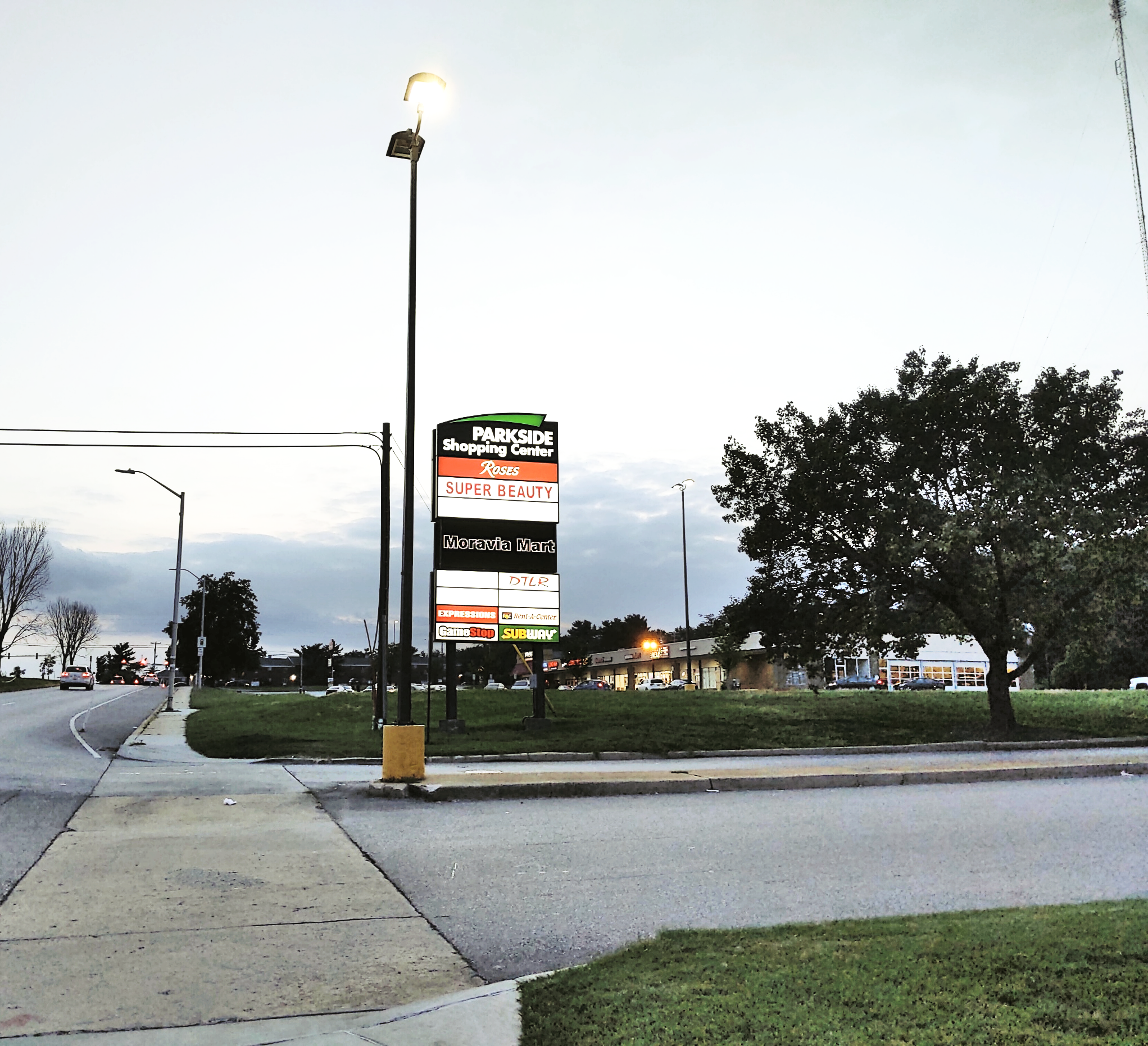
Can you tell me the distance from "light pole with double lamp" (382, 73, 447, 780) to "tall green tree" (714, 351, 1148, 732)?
48.0ft

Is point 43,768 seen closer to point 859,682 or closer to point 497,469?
point 497,469

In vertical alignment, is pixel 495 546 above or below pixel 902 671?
above

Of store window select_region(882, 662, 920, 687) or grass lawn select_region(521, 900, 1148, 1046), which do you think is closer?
grass lawn select_region(521, 900, 1148, 1046)

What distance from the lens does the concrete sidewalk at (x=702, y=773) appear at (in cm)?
1320

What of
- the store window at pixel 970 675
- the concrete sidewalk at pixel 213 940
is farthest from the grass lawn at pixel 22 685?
the store window at pixel 970 675

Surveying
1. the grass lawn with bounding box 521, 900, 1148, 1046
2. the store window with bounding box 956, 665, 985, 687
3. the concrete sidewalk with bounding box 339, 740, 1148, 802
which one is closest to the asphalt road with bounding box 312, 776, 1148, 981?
the concrete sidewalk with bounding box 339, 740, 1148, 802

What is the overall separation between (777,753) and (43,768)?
1418cm

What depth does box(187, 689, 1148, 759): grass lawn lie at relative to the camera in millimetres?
21797

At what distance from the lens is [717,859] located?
880 cm

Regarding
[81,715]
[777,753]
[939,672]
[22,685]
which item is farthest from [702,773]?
[939,672]

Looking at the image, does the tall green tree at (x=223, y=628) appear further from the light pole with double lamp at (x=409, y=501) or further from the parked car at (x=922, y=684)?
the light pole with double lamp at (x=409, y=501)

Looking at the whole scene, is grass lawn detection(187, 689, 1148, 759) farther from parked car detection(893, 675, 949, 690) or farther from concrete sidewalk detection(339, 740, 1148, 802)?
parked car detection(893, 675, 949, 690)

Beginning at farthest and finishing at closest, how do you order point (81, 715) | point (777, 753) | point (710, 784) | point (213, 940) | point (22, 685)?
point (22, 685) < point (81, 715) < point (777, 753) < point (710, 784) < point (213, 940)

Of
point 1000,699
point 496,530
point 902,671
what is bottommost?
point 1000,699
